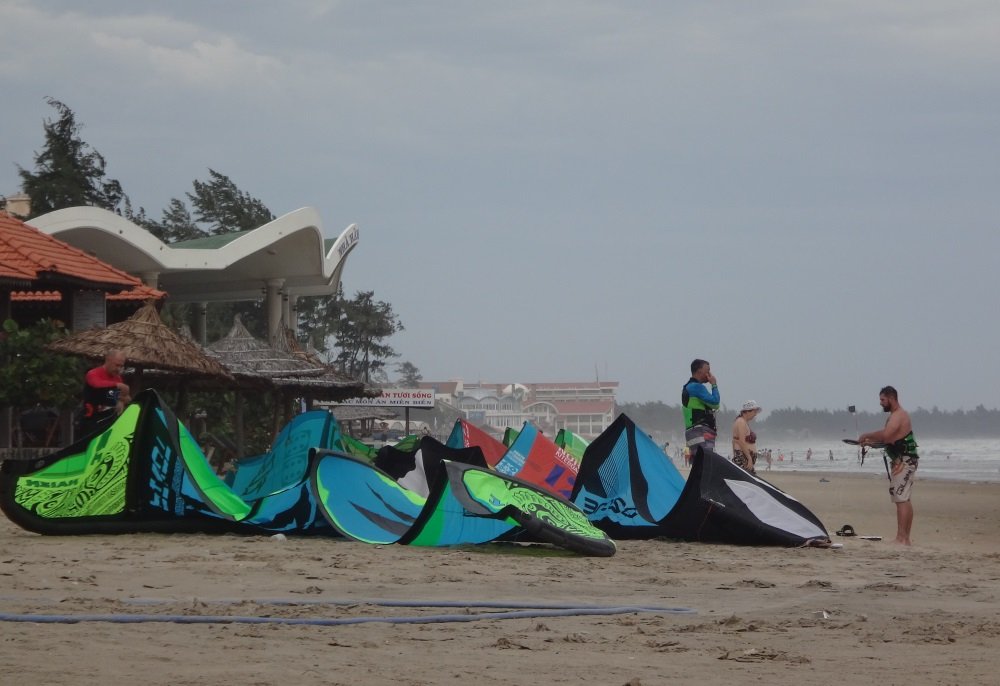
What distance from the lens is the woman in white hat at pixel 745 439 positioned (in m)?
12.6

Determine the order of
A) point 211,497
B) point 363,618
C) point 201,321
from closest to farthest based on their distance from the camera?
point 363,618, point 211,497, point 201,321

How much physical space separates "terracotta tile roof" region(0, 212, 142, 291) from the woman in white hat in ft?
31.3

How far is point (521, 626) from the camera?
5281mm

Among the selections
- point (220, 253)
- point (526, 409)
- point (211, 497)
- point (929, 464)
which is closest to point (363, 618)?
point (211, 497)

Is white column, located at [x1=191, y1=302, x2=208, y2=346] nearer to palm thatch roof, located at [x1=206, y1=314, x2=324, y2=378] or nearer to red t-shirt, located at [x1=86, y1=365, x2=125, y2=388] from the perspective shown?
palm thatch roof, located at [x1=206, y1=314, x2=324, y2=378]

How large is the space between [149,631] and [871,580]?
439 cm

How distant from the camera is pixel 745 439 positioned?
41.8ft

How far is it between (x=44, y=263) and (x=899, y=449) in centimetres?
1217

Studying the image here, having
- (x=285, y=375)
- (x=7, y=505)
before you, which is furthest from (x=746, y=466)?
(x=285, y=375)

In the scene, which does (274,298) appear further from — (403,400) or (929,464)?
(929,464)

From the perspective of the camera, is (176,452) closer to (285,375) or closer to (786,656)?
(786,656)

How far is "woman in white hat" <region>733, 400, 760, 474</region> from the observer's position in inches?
496

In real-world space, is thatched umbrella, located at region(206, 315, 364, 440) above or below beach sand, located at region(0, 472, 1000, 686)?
above

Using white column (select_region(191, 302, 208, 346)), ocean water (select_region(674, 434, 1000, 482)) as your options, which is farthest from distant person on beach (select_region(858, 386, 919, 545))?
ocean water (select_region(674, 434, 1000, 482))
